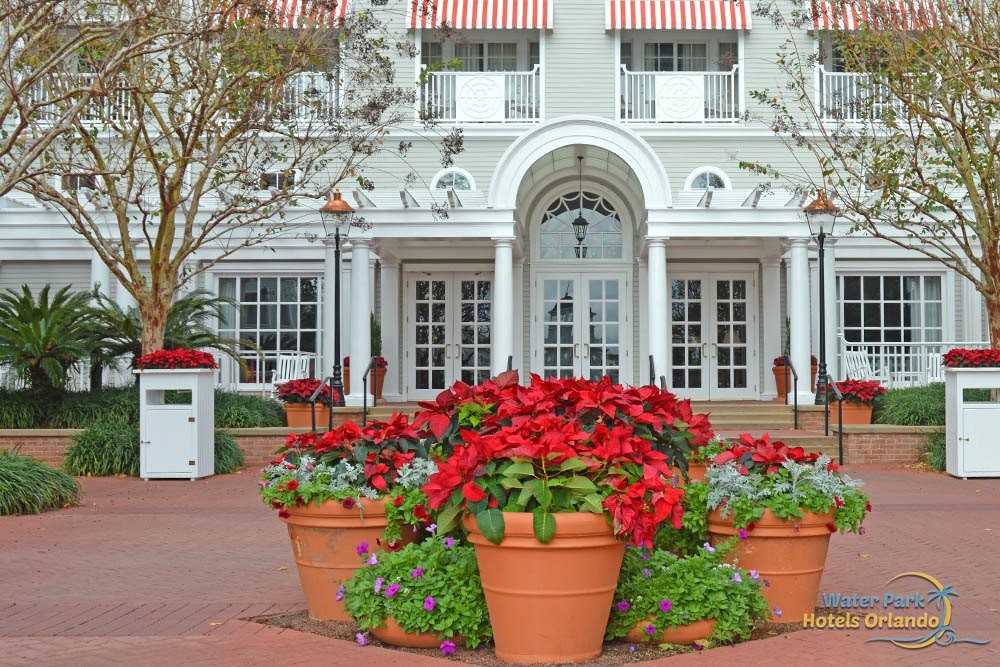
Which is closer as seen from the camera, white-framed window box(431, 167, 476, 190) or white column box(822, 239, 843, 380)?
white column box(822, 239, 843, 380)

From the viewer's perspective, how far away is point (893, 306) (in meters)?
18.2

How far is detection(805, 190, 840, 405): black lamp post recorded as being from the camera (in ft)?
45.1

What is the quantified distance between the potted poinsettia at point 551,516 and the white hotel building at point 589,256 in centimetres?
1303

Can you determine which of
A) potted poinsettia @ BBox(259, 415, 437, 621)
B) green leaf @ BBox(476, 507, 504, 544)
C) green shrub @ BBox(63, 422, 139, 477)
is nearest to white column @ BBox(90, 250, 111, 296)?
green shrub @ BBox(63, 422, 139, 477)

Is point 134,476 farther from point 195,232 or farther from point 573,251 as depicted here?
point 573,251

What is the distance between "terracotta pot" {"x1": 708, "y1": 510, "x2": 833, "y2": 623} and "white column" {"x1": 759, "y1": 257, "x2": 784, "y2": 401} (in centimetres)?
1349

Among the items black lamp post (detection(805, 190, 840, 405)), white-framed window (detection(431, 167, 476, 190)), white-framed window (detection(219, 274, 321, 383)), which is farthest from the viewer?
white-framed window (detection(219, 274, 321, 383))

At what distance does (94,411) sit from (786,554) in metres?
10.7

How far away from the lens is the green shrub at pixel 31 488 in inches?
369

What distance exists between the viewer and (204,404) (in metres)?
12.1

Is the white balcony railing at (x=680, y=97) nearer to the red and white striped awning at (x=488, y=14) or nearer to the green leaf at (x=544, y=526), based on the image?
the red and white striped awning at (x=488, y=14)

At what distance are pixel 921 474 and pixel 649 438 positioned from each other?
866cm

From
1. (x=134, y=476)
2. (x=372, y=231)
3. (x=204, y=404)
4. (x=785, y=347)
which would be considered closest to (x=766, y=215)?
(x=785, y=347)

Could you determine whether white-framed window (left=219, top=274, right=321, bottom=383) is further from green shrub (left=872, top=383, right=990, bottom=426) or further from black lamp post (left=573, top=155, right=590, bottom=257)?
green shrub (left=872, top=383, right=990, bottom=426)
